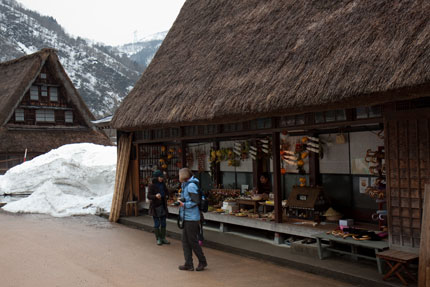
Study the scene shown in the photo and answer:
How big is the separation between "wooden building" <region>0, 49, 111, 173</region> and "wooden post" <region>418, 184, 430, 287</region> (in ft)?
76.4

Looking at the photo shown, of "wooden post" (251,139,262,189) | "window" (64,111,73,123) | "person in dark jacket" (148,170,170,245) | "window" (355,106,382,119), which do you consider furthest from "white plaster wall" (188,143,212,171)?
"window" (64,111,73,123)

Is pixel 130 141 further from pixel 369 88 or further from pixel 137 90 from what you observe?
pixel 369 88

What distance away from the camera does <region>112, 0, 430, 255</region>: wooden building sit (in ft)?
20.6

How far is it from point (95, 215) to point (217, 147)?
5275 mm

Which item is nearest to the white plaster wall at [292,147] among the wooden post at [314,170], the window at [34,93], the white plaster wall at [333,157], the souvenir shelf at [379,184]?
the wooden post at [314,170]

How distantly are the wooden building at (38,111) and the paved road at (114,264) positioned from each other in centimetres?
1483

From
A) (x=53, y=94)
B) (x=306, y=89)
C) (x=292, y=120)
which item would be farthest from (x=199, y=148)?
(x=53, y=94)

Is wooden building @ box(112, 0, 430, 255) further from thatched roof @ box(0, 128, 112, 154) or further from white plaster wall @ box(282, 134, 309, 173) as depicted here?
thatched roof @ box(0, 128, 112, 154)

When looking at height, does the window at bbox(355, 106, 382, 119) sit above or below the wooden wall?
above

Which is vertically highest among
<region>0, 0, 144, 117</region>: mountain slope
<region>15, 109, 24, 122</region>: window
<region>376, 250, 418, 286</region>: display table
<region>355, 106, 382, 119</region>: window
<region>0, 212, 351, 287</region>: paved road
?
<region>0, 0, 144, 117</region>: mountain slope

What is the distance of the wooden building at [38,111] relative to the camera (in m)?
25.2

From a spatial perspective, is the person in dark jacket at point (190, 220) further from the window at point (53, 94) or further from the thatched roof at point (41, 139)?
the window at point (53, 94)

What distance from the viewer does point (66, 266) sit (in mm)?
8023

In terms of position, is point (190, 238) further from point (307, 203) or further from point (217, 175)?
point (217, 175)
